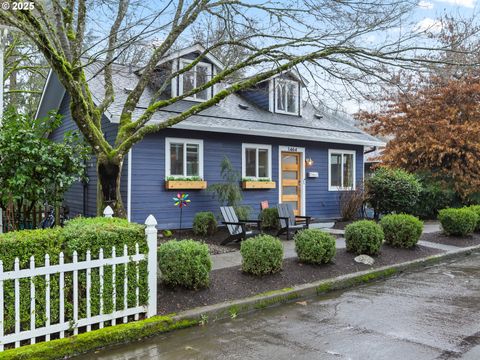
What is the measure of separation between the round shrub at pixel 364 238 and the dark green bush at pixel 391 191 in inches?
248

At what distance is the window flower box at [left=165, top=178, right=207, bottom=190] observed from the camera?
1056 centimetres

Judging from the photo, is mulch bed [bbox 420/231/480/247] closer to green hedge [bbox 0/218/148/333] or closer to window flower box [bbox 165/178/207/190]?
window flower box [bbox 165/178/207/190]

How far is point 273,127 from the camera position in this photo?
12.4 meters

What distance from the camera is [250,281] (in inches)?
232

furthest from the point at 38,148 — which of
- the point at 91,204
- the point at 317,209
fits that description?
the point at 317,209

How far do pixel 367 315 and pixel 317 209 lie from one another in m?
9.05

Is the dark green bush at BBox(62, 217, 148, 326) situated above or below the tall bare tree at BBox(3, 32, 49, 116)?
below

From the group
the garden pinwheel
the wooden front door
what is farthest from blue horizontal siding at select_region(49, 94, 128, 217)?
the wooden front door

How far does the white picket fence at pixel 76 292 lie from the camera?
359 cm

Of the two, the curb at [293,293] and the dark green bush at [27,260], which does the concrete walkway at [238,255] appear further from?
the dark green bush at [27,260]

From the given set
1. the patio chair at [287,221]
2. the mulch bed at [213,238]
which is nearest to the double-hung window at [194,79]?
the mulch bed at [213,238]

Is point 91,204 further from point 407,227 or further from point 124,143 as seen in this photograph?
point 407,227

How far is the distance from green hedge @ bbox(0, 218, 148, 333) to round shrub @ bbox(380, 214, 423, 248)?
601 centimetres

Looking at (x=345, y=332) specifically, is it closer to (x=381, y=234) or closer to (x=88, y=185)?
(x=381, y=234)
